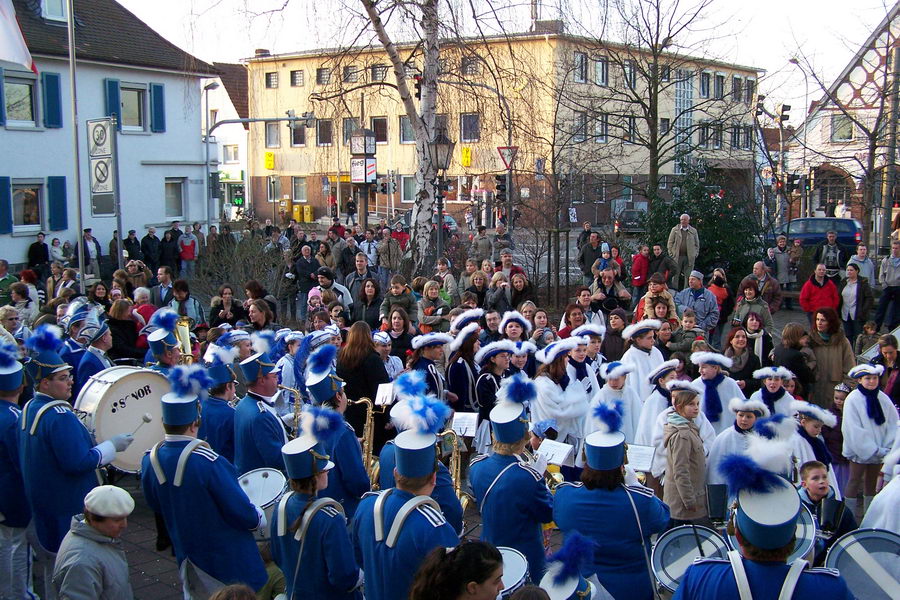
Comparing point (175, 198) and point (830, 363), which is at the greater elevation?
point (175, 198)

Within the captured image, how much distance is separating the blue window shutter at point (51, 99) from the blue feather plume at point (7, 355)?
2339 centimetres

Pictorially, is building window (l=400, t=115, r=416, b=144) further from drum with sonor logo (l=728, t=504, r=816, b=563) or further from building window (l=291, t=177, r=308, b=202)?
drum with sonor logo (l=728, t=504, r=816, b=563)

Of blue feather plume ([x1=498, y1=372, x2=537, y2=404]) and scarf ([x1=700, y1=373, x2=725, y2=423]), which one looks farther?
scarf ([x1=700, y1=373, x2=725, y2=423])

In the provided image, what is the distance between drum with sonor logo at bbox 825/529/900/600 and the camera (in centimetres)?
446

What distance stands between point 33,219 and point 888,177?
903 inches

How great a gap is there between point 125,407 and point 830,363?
23.4ft

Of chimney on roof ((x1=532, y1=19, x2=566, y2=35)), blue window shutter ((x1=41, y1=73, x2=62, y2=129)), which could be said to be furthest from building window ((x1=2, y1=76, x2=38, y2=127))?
chimney on roof ((x1=532, y1=19, x2=566, y2=35))

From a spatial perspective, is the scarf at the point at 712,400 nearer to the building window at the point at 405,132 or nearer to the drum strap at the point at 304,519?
the drum strap at the point at 304,519

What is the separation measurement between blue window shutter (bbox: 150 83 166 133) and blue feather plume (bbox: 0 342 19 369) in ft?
85.4

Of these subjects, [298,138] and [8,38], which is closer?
[8,38]

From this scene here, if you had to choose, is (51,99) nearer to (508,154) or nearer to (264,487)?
(508,154)

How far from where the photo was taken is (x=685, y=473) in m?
6.59

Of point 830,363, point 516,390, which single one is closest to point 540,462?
point 516,390

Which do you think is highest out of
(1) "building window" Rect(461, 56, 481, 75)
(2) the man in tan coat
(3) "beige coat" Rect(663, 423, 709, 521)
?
(1) "building window" Rect(461, 56, 481, 75)
